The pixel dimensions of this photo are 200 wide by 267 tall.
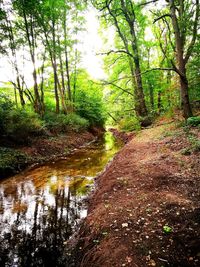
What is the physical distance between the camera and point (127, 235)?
131 inches

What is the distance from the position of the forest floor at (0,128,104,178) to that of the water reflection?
89 cm

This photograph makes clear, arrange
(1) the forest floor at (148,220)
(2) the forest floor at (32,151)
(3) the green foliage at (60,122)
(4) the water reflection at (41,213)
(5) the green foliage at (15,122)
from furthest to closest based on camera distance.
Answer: (3) the green foliage at (60,122) < (5) the green foliage at (15,122) < (2) the forest floor at (32,151) < (4) the water reflection at (41,213) < (1) the forest floor at (148,220)

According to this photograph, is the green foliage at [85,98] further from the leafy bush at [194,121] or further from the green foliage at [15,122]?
the leafy bush at [194,121]

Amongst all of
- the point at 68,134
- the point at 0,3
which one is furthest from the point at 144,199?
the point at 0,3

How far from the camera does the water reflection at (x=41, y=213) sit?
3725 mm

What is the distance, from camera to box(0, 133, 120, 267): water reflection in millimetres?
3725

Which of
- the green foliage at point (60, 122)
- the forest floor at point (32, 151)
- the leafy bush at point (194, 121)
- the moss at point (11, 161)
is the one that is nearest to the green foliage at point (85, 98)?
the green foliage at point (60, 122)

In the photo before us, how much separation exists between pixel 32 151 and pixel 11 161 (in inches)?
80.5

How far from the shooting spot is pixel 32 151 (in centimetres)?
1136

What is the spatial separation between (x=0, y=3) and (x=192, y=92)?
12.4 meters

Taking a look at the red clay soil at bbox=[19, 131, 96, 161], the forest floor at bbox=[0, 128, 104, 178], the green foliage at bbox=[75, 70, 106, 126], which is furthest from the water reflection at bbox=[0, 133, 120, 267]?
the green foliage at bbox=[75, 70, 106, 126]

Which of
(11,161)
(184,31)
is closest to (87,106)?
(184,31)

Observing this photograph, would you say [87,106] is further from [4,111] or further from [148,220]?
[148,220]

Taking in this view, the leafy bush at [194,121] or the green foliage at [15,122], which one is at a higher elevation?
the green foliage at [15,122]
